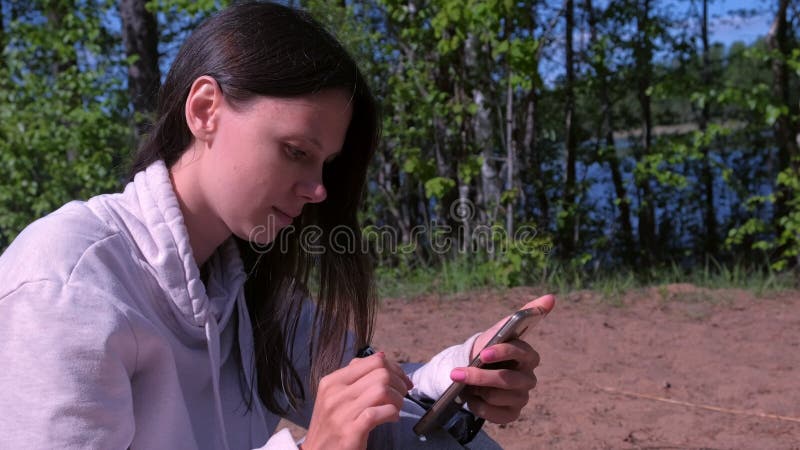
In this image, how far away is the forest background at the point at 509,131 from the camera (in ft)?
21.1

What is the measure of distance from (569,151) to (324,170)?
231 inches

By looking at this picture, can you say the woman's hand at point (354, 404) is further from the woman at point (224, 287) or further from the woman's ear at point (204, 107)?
the woman's ear at point (204, 107)

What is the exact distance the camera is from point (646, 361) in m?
4.15

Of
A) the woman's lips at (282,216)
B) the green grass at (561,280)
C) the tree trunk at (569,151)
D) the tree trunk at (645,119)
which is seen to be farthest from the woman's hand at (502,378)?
the tree trunk at (645,119)

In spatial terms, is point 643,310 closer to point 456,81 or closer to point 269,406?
point 456,81

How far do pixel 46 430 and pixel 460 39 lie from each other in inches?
212

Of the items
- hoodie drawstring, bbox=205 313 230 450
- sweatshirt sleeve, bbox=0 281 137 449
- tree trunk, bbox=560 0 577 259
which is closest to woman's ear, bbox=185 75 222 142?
hoodie drawstring, bbox=205 313 230 450

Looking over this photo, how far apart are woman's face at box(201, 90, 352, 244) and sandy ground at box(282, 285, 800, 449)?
1.75 metres

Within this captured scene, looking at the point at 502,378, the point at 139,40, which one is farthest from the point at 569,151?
the point at 502,378

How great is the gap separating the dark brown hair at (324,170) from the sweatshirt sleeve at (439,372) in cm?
19

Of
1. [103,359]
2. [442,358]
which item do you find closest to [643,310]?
[442,358]

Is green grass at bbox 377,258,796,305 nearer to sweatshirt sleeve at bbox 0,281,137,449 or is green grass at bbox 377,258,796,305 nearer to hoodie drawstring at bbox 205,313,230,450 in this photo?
hoodie drawstring at bbox 205,313,230,450

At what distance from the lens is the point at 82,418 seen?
124 cm

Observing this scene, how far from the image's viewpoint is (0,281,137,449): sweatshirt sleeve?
1214 millimetres
